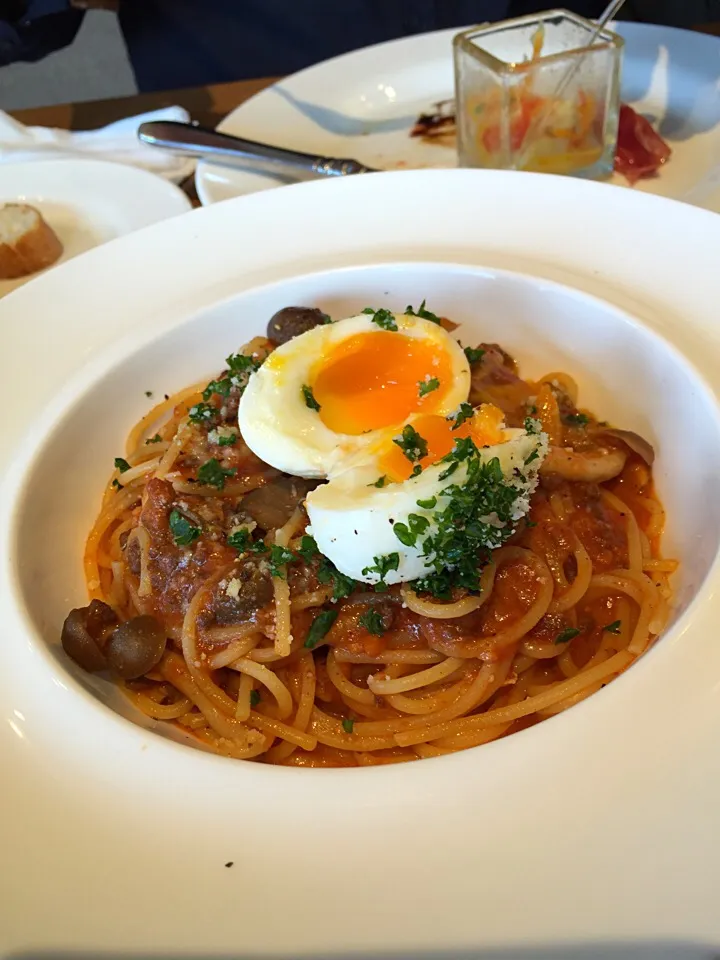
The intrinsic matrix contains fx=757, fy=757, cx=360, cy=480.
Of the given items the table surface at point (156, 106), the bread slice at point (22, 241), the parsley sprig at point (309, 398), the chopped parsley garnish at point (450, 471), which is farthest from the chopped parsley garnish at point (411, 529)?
the table surface at point (156, 106)

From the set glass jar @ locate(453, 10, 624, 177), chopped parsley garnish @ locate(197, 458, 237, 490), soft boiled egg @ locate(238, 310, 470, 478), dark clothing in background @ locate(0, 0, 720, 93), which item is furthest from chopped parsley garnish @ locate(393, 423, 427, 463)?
dark clothing in background @ locate(0, 0, 720, 93)

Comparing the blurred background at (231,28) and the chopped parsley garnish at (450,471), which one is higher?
the blurred background at (231,28)

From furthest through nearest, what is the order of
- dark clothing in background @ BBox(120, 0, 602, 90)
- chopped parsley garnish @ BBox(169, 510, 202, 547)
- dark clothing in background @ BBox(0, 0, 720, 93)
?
dark clothing in background @ BBox(120, 0, 602, 90) → dark clothing in background @ BBox(0, 0, 720, 93) → chopped parsley garnish @ BBox(169, 510, 202, 547)

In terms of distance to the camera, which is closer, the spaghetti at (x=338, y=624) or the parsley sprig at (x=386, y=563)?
the parsley sprig at (x=386, y=563)

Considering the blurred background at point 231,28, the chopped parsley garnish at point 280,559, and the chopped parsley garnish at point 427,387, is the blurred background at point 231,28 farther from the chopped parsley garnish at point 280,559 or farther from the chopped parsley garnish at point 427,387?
the chopped parsley garnish at point 280,559

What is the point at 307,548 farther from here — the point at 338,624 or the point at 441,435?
the point at 441,435

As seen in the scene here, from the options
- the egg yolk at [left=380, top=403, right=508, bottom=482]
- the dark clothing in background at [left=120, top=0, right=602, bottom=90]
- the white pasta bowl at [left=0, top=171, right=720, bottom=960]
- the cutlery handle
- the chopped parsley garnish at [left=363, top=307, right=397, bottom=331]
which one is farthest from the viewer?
the dark clothing in background at [left=120, top=0, right=602, bottom=90]

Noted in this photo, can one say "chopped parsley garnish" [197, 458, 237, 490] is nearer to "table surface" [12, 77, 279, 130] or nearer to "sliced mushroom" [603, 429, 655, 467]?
"sliced mushroom" [603, 429, 655, 467]
